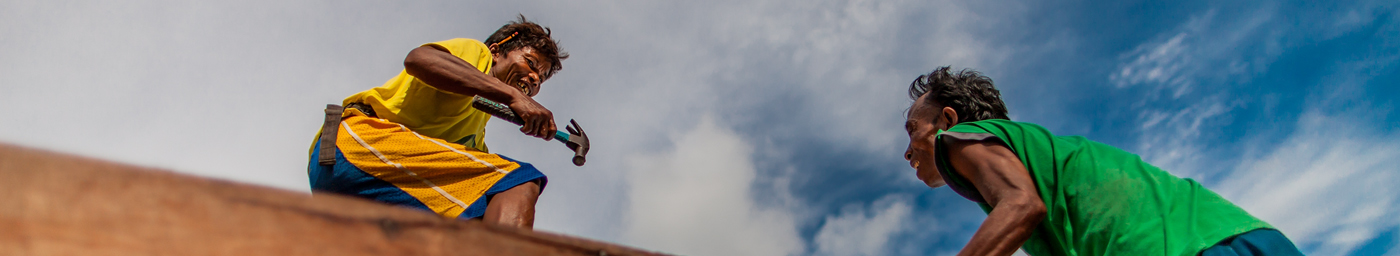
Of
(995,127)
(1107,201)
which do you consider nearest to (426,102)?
(995,127)

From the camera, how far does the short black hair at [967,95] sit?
8.54ft

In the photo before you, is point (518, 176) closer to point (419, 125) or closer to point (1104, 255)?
point (419, 125)

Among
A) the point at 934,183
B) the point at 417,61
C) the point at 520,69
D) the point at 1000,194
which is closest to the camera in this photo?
the point at 1000,194

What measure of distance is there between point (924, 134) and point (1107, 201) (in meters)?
0.90

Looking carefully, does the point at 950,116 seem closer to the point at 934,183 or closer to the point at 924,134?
the point at 924,134

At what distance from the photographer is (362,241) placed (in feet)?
2.23

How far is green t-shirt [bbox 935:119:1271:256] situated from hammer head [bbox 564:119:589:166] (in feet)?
5.43

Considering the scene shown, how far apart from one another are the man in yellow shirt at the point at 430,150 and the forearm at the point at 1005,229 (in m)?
1.40

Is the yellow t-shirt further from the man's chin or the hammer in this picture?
the man's chin

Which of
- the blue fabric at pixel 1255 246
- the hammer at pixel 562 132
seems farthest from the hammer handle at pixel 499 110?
the blue fabric at pixel 1255 246

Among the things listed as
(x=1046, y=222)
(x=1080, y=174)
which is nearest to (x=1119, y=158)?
(x=1080, y=174)

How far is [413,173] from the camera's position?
2.41m

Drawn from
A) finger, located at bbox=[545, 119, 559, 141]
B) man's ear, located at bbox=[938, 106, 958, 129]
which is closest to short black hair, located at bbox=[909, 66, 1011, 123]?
man's ear, located at bbox=[938, 106, 958, 129]

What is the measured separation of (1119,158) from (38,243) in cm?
226
